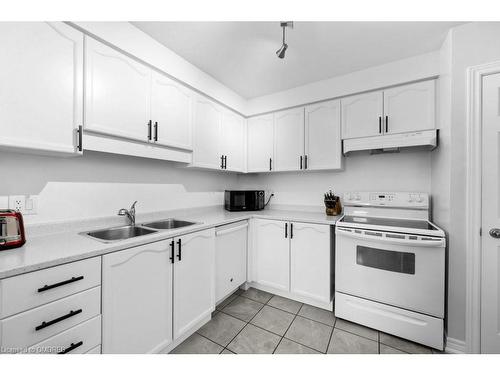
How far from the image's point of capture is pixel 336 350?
59.3 inches

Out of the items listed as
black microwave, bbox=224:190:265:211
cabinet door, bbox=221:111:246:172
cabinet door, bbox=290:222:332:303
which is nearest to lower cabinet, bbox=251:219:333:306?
cabinet door, bbox=290:222:332:303

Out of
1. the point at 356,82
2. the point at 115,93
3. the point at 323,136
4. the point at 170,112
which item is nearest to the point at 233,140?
the point at 170,112

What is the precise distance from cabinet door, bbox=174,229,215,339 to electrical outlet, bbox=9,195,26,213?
3.18ft

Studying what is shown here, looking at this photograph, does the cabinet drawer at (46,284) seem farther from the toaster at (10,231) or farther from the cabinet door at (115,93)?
the cabinet door at (115,93)

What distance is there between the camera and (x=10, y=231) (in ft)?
3.41

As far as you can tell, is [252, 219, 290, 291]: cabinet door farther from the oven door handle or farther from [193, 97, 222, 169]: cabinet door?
[193, 97, 222, 169]: cabinet door

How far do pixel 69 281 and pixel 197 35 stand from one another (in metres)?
1.84

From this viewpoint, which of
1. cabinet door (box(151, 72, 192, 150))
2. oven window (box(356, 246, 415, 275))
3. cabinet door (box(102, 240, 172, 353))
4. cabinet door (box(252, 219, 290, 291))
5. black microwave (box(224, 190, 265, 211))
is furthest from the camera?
black microwave (box(224, 190, 265, 211))

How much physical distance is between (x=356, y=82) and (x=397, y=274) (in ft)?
6.11

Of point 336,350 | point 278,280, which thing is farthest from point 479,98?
point 278,280

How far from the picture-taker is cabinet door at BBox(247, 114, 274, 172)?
2672 millimetres

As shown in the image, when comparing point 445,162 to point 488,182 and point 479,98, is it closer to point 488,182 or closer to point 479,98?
point 488,182

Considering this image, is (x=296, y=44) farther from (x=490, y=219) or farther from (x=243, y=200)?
(x=490, y=219)

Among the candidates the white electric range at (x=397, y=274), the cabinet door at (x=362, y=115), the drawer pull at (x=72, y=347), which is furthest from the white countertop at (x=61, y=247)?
the cabinet door at (x=362, y=115)
